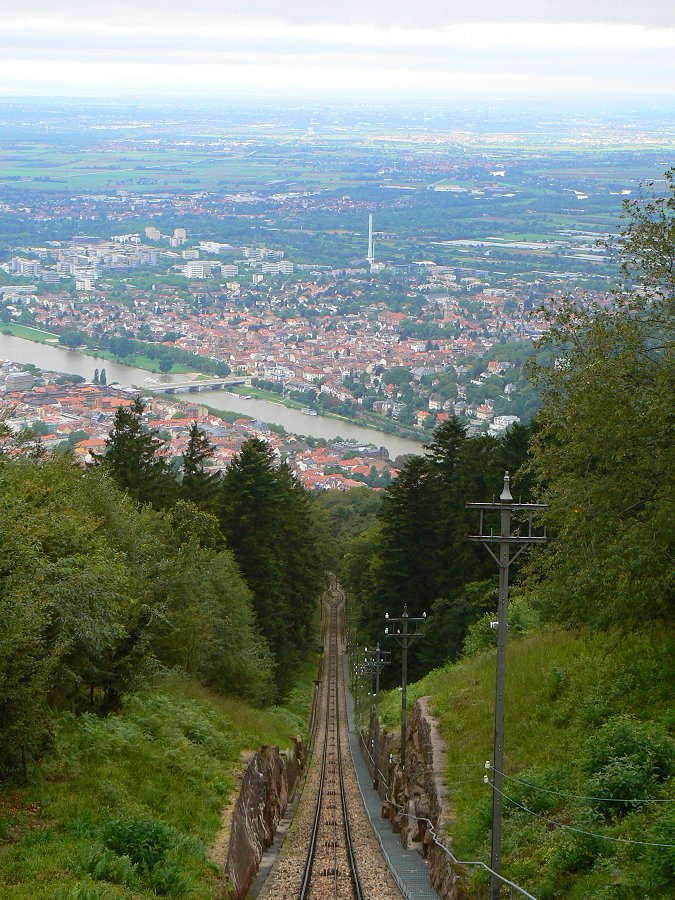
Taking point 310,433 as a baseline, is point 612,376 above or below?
above

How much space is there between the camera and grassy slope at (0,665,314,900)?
9984 millimetres

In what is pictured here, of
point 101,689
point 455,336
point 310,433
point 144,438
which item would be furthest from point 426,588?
point 455,336

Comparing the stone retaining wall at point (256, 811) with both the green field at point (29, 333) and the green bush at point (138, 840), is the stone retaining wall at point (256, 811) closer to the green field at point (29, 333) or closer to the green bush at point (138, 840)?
the green bush at point (138, 840)

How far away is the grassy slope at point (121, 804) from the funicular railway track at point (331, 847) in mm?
1564

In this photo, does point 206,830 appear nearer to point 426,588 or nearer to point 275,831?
point 275,831

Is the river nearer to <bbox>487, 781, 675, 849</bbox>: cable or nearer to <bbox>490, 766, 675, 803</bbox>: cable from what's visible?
<bbox>490, 766, 675, 803</bbox>: cable

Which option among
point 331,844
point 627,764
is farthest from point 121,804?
point 331,844

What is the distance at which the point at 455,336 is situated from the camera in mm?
171125

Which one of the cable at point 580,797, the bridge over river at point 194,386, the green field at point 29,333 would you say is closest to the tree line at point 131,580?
the cable at point 580,797

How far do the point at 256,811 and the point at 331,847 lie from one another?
1.58m

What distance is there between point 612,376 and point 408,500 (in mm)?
21174

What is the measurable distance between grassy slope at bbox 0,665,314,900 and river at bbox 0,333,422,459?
90.9 metres

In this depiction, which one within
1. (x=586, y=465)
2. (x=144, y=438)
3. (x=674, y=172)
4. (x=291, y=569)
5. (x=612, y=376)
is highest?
(x=674, y=172)

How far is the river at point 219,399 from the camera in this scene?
11819 cm
